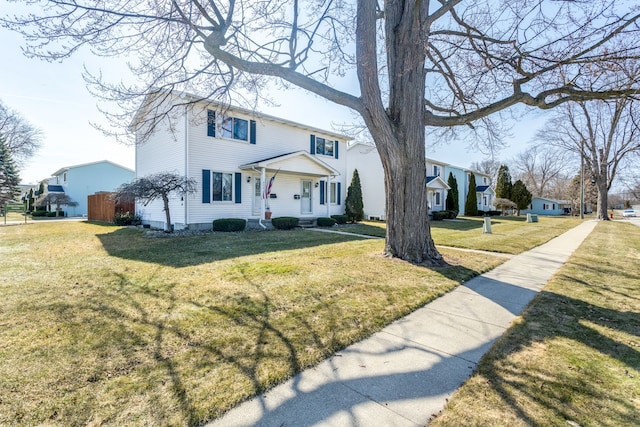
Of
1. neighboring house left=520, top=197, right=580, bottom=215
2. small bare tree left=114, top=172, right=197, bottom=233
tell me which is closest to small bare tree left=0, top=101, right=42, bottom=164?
small bare tree left=114, top=172, right=197, bottom=233

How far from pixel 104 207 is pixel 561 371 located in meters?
23.0

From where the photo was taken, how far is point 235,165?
14.1 meters

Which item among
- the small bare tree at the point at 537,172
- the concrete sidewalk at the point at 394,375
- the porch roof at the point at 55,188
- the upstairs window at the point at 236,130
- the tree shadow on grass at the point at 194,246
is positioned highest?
the small bare tree at the point at 537,172

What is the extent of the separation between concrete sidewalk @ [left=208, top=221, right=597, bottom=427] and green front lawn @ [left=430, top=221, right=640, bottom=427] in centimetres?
17

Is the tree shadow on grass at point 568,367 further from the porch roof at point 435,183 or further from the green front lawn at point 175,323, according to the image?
the porch roof at point 435,183

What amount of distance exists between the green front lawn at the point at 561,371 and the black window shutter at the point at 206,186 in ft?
39.5

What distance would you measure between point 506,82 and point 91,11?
8816 millimetres

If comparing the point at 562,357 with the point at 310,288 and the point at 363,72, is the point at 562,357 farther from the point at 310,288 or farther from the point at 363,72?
the point at 363,72

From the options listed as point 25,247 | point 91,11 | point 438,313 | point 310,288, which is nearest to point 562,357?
point 438,313

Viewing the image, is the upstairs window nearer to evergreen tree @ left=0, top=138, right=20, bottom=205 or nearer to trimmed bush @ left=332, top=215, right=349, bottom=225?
trimmed bush @ left=332, top=215, right=349, bottom=225

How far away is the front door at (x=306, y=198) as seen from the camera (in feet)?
56.8

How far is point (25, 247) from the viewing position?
895 centimetres

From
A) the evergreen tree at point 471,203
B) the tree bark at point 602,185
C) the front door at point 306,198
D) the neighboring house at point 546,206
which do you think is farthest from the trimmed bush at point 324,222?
the neighboring house at point 546,206

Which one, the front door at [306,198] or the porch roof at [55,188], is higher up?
the porch roof at [55,188]
